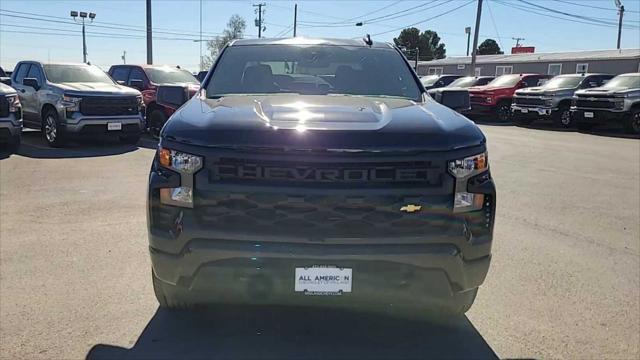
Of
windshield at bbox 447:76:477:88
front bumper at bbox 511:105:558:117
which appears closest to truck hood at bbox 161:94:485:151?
front bumper at bbox 511:105:558:117

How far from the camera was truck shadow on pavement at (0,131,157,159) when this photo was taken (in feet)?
33.7

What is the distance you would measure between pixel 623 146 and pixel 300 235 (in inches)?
534

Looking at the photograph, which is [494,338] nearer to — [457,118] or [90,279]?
[457,118]

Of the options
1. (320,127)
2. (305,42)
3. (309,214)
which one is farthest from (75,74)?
(309,214)

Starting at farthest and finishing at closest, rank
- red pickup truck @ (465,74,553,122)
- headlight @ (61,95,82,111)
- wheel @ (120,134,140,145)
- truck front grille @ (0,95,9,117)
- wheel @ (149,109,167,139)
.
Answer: red pickup truck @ (465,74,553,122)
wheel @ (149,109,167,139)
wheel @ (120,134,140,145)
headlight @ (61,95,82,111)
truck front grille @ (0,95,9,117)

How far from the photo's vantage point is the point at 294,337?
3260 mm

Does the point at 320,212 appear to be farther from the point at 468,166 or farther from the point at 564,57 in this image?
the point at 564,57

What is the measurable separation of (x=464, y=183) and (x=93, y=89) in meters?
10.1

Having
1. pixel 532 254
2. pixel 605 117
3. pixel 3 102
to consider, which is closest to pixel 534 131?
pixel 605 117

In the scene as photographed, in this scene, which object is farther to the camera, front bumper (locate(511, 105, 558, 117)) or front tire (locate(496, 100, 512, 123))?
front tire (locate(496, 100, 512, 123))

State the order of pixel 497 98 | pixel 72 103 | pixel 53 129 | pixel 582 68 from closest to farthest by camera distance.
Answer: pixel 72 103
pixel 53 129
pixel 497 98
pixel 582 68

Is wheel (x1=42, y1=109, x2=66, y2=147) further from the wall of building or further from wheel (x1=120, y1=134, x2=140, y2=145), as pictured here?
the wall of building

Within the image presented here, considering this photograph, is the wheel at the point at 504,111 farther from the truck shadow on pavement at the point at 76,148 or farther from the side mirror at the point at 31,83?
the side mirror at the point at 31,83

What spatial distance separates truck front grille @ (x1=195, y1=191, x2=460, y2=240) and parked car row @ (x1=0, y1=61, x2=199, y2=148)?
8517 mm
